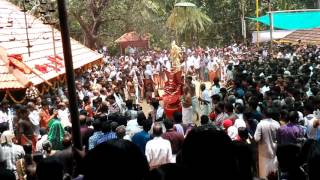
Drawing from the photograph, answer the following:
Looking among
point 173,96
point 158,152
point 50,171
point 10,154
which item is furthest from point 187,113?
point 50,171

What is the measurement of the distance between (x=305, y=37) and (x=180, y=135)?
62.3 ft

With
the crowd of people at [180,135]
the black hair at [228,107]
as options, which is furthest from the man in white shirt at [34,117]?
the black hair at [228,107]

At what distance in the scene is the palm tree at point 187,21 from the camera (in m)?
26.7

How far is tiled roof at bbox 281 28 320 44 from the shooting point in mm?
23828

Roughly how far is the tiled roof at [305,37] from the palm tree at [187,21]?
17.5ft

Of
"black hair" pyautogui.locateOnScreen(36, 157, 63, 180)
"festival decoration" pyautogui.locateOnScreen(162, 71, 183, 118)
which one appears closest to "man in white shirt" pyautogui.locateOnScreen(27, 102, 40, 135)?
"festival decoration" pyautogui.locateOnScreen(162, 71, 183, 118)

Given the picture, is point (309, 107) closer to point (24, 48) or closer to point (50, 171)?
point (50, 171)

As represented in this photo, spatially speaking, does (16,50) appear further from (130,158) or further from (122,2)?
(130,158)

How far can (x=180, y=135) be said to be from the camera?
7.09 meters

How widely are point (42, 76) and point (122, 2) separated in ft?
33.9

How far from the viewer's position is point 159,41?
27812mm

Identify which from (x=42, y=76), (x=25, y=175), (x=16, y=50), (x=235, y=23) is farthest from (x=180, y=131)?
(x=235, y=23)

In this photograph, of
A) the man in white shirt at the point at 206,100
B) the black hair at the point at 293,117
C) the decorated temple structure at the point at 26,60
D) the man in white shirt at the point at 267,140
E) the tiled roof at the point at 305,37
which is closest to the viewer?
the black hair at the point at 293,117

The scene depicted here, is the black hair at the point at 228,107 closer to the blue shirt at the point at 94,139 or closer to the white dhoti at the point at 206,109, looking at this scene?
the blue shirt at the point at 94,139
